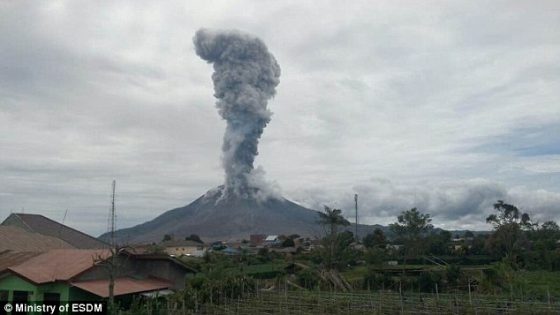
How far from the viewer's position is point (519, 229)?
50.0 m

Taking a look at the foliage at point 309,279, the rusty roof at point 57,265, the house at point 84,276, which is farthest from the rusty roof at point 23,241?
the foliage at point 309,279

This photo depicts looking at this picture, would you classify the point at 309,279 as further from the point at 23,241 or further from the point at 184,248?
the point at 184,248

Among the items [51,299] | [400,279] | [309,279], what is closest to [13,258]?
[51,299]

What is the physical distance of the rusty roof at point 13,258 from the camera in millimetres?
22686

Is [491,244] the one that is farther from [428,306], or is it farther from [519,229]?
[428,306]

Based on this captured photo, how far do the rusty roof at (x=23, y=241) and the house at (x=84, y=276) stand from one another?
16.1 feet

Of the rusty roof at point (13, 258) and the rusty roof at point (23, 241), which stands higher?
the rusty roof at point (23, 241)

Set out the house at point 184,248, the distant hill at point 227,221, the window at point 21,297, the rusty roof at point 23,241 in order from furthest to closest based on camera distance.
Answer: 1. the distant hill at point 227,221
2. the house at point 184,248
3. the rusty roof at point 23,241
4. the window at point 21,297

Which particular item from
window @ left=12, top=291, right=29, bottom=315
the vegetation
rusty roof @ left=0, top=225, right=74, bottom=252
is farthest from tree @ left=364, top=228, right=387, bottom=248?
window @ left=12, top=291, right=29, bottom=315

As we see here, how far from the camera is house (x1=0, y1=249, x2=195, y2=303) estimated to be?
19.2 metres

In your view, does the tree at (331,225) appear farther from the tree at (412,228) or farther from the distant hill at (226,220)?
the distant hill at (226,220)

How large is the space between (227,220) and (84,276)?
105 meters

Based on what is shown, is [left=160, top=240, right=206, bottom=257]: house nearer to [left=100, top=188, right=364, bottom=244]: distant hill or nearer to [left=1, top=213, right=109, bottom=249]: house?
[left=1, top=213, right=109, bottom=249]: house

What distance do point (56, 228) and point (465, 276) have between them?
27.6 metres
